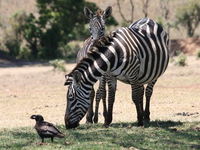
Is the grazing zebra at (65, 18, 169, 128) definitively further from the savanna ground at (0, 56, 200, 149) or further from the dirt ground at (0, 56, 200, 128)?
the dirt ground at (0, 56, 200, 128)

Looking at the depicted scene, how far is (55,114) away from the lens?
1197 cm

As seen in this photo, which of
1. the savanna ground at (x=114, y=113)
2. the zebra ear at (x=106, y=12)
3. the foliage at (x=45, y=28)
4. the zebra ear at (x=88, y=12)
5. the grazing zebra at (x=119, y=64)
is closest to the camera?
the savanna ground at (x=114, y=113)

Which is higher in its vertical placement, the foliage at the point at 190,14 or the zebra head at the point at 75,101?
the foliage at the point at 190,14

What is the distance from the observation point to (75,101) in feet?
22.8

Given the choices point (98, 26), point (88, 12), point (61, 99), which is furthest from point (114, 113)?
point (61, 99)

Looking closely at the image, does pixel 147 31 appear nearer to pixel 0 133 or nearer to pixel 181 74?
pixel 0 133

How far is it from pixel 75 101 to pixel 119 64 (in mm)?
1124

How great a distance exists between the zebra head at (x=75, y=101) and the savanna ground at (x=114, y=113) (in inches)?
10.8

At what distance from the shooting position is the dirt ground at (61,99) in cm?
1092

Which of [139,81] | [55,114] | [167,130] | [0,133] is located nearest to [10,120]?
[55,114]

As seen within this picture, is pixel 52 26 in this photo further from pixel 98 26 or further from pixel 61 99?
pixel 98 26

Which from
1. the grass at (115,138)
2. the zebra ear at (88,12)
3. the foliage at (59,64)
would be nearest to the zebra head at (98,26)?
the zebra ear at (88,12)

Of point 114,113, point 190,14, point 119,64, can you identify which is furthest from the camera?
point 190,14

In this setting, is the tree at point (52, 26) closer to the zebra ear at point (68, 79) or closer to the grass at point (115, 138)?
the grass at point (115, 138)
